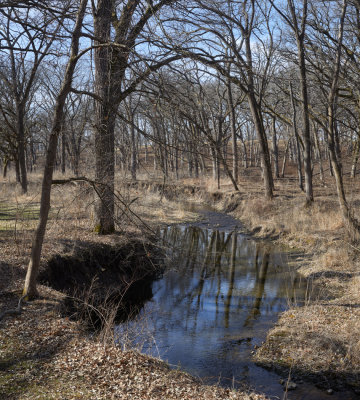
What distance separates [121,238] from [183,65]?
7.11m

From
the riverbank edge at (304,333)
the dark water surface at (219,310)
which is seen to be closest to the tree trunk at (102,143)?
the dark water surface at (219,310)

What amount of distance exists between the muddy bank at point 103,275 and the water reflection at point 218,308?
→ 0.50 m

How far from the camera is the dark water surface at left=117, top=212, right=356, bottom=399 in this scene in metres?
6.51

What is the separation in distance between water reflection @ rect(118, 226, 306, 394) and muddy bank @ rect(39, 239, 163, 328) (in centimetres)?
50

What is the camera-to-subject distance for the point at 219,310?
9211 millimetres

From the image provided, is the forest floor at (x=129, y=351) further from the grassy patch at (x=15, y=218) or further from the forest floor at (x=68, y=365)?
the grassy patch at (x=15, y=218)

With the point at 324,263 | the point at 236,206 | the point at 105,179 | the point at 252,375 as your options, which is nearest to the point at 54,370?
the point at 252,375

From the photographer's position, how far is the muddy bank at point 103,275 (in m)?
9.02

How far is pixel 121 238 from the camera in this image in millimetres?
11938

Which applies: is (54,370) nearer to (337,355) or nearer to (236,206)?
(337,355)

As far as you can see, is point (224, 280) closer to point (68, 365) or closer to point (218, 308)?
point (218, 308)

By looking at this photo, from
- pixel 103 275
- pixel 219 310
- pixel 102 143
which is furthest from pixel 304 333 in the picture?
pixel 102 143

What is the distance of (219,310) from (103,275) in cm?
339

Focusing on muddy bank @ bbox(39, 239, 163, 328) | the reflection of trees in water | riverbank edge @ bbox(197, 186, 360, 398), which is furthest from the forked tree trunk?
riverbank edge @ bbox(197, 186, 360, 398)
